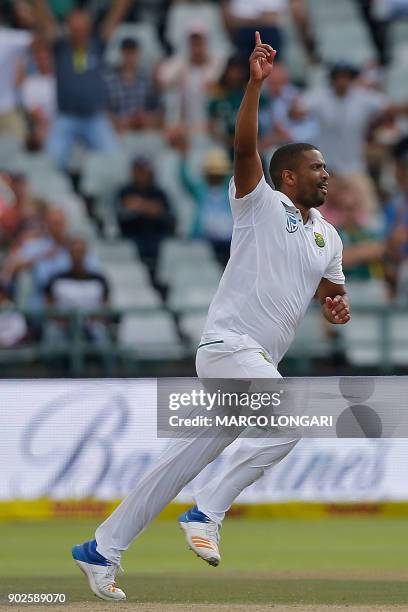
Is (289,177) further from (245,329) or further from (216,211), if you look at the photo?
(216,211)

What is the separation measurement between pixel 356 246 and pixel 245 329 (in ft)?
23.9

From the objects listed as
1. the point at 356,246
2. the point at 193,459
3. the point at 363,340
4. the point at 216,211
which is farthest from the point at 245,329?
the point at 216,211

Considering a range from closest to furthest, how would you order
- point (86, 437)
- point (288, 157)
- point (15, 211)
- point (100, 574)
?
point (100, 574) < point (288, 157) < point (86, 437) < point (15, 211)

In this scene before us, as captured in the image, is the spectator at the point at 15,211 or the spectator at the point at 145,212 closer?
the spectator at the point at 15,211

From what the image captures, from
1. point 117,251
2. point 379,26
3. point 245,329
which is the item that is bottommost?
point 117,251

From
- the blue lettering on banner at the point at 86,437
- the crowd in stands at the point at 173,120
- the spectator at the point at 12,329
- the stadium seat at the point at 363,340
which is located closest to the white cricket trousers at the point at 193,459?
the blue lettering on banner at the point at 86,437

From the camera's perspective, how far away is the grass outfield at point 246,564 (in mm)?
7566

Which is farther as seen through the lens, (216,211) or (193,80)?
(193,80)

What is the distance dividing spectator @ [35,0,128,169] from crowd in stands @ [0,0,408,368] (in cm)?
1

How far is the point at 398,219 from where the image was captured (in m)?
14.6

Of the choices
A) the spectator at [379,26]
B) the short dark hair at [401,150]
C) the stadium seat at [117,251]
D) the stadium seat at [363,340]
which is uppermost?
the spectator at [379,26]

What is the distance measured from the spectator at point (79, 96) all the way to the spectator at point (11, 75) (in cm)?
41

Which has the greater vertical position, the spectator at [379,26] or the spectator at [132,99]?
the spectator at [379,26]

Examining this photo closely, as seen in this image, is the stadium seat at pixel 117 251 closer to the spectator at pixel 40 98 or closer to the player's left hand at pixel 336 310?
the spectator at pixel 40 98
